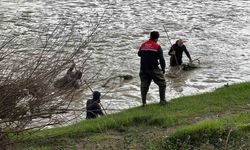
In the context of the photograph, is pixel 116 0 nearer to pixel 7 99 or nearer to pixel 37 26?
pixel 37 26

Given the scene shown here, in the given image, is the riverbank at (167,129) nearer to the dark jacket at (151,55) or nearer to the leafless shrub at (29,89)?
the dark jacket at (151,55)

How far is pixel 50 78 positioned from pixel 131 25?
19644 mm

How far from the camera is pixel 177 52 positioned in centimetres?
1877

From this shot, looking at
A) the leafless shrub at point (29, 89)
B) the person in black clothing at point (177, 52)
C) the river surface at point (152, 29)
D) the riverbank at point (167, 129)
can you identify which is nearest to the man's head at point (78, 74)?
the leafless shrub at point (29, 89)

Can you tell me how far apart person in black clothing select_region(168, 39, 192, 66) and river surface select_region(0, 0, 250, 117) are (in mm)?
698

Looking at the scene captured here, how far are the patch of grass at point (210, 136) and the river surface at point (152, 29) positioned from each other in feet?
11.0

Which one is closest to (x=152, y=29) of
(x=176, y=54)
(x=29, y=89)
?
(x=176, y=54)

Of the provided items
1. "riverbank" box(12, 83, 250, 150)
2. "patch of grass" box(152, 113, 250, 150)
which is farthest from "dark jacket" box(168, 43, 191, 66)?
"patch of grass" box(152, 113, 250, 150)

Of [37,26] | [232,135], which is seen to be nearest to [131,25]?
[37,26]

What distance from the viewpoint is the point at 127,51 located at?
68.8 feet

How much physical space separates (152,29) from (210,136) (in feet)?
56.3

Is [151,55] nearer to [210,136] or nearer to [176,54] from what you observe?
[210,136]

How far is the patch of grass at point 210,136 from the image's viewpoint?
8227mm

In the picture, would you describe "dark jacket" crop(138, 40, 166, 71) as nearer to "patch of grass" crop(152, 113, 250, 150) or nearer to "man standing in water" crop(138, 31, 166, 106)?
"man standing in water" crop(138, 31, 166, 106)
